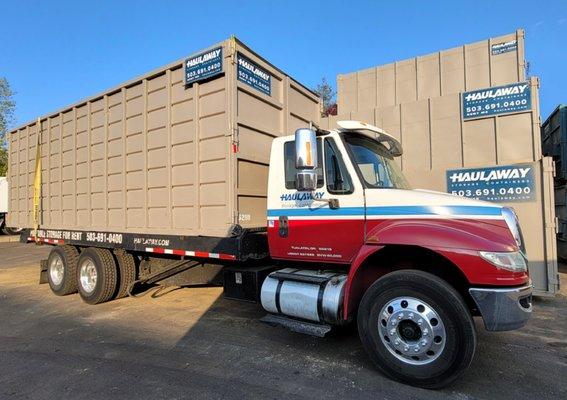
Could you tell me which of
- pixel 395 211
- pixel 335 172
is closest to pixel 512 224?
pixel 395 211

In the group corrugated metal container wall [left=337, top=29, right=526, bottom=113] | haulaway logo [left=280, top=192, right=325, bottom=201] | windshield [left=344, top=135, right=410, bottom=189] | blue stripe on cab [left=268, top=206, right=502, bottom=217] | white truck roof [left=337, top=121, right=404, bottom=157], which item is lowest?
blue stripe on cab [left=268, top=206, right=502, bottom=217]

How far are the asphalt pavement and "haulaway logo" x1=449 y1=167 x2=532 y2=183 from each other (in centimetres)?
224

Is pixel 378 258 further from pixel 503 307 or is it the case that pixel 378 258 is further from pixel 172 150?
pixel 172 150

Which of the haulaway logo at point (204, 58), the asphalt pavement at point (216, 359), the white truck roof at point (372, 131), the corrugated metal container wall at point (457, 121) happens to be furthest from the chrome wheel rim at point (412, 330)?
the corrugated metal container wall at point (457, 121)

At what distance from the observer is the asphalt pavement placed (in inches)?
149

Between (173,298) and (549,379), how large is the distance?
580cm

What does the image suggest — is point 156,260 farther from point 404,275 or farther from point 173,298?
point 404,275

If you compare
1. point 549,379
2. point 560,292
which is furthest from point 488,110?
point 549,379

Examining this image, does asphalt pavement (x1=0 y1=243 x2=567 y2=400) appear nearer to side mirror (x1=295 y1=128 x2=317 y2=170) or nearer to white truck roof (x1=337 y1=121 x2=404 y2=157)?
side mirror (x1=295 y1=128 x2=317 y2=170)

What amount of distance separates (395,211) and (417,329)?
1.14 meters

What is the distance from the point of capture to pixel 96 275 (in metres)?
7.14

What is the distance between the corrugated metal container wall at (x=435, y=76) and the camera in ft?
26.9

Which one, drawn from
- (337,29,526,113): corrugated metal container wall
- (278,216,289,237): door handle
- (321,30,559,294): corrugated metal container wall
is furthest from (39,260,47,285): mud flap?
(337,29,526,113): corrugated metal container wall

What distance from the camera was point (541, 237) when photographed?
23.1 feet
